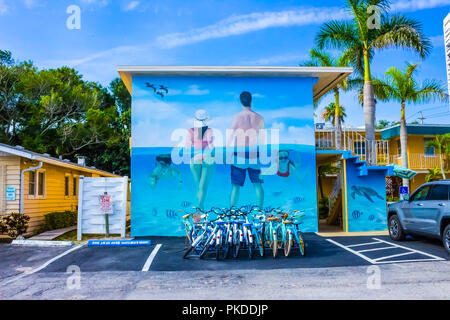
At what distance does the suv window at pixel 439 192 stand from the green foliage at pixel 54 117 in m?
21.0

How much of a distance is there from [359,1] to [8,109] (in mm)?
22082

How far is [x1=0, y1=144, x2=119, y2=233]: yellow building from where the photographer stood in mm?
12641

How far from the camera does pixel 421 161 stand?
25.8m

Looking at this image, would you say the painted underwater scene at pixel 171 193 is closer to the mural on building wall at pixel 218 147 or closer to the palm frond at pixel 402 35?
the mural on building wall at pixel 218 147

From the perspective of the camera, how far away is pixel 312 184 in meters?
13.1

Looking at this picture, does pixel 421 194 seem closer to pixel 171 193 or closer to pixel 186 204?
pixel 186 204

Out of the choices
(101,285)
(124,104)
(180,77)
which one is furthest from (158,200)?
(124,104)

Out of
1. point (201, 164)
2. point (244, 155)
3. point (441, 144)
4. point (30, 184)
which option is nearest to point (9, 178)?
point (30, 184)

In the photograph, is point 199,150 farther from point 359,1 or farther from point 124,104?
point 124,104

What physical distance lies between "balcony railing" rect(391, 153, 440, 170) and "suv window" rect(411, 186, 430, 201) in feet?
53.4

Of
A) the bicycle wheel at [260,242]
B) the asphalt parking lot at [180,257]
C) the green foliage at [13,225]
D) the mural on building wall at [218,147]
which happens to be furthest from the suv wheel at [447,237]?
the green foliage at [13,225]

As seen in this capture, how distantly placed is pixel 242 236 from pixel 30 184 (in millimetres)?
8742

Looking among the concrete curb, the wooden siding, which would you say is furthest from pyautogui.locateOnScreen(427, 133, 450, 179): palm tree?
the wooden siding

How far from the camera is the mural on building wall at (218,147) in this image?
1265 cm
